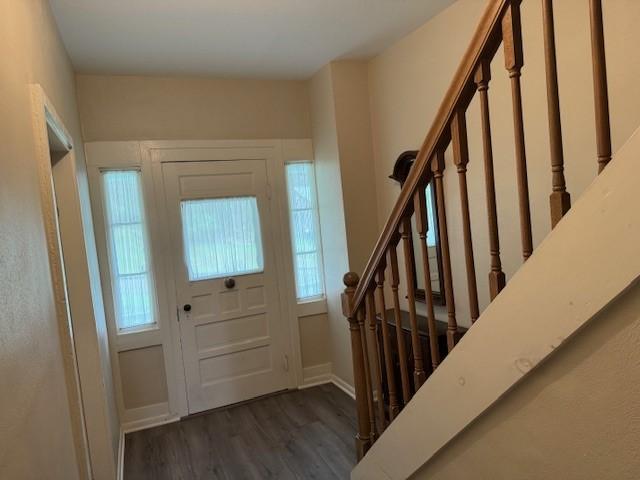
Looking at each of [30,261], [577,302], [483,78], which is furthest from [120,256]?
[577,302]

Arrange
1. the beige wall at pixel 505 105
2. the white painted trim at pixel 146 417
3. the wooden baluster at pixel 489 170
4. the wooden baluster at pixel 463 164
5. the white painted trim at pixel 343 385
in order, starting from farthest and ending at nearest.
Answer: the white painted trim at pixel 343 385, the white painted trim at pixel 146 417, the beige wall at pixel 505 105, the wooden baluster at pixel 463 164, the wooden baluster at pixel 489 170

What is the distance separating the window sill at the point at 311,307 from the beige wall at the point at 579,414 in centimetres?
264

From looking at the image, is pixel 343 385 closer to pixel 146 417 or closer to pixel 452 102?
pixel 146 417

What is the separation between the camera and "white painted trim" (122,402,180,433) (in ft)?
10.8

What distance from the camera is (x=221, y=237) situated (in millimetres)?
3523

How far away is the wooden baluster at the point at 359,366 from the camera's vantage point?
1994mm

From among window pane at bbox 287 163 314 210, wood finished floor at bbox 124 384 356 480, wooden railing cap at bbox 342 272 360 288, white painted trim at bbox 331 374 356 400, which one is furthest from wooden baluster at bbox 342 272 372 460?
window pane at bbox 287 163 314 210

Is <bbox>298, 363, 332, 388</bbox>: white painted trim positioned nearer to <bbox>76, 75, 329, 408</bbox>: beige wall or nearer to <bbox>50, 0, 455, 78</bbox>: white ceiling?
<bbox>76, 75, 329, 408</bbox>: beige wall

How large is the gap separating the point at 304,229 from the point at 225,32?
171cm

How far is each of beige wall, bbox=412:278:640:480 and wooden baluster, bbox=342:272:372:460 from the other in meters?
0.83

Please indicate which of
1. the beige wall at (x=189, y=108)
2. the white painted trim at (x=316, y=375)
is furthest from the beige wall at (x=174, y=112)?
the white painted trim at (x=316, y=375)

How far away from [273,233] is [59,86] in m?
1.87

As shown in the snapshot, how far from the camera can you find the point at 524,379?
3.46 ft

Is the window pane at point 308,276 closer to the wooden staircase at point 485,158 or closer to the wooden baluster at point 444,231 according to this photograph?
the wooden staircase at point 485,158
